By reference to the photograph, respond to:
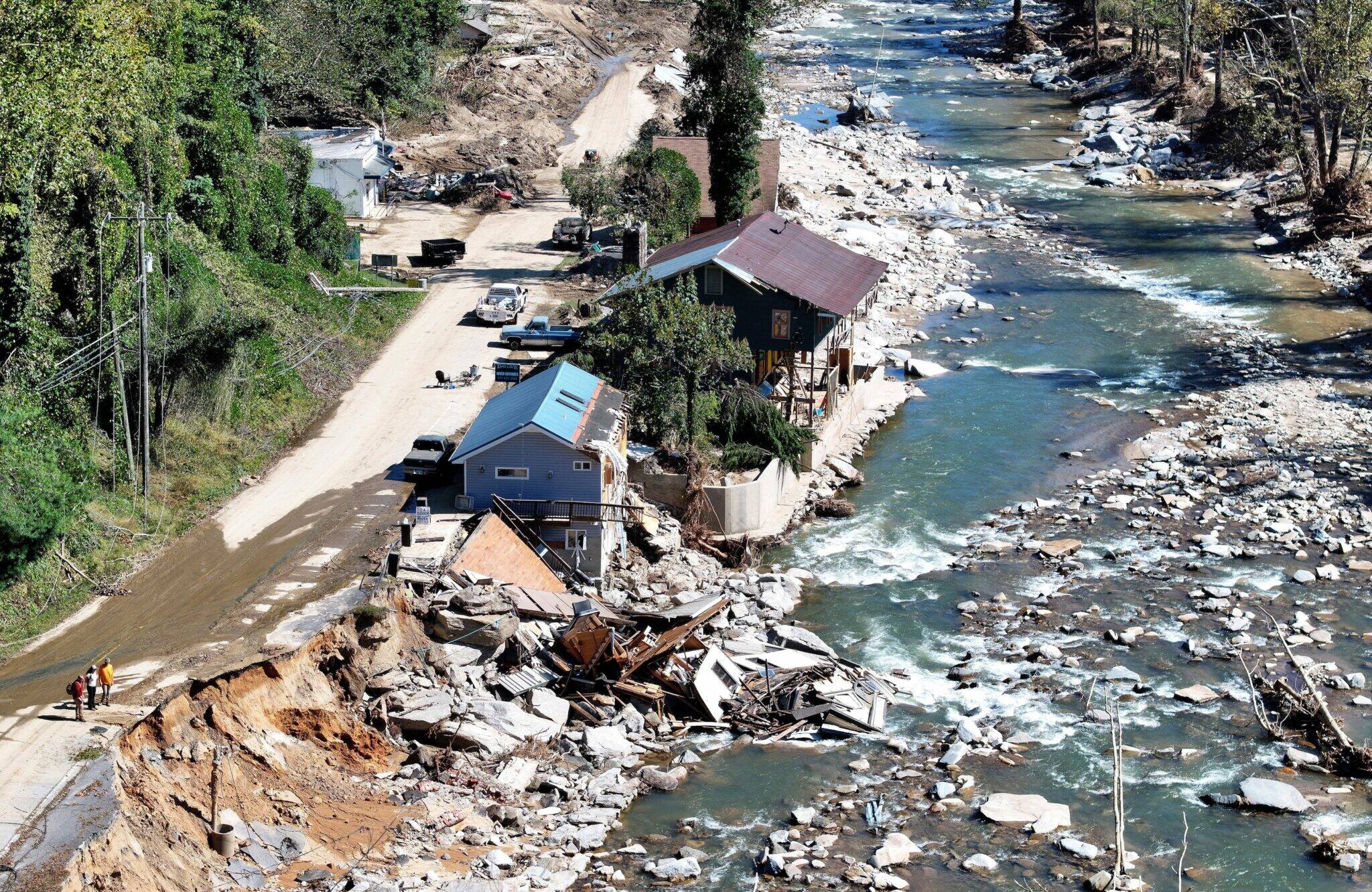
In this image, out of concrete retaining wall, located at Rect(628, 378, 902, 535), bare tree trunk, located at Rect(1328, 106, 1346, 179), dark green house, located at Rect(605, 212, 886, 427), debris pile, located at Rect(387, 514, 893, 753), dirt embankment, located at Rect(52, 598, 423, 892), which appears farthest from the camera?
bare tree trunk, located at Rect(1328, 106, 1346, 179)

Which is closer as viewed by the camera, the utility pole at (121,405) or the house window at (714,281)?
the utility pole at (121,405)

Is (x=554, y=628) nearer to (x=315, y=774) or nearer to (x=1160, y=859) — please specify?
(x=315, y=774)

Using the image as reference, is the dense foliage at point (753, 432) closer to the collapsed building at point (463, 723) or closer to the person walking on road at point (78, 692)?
the collapsed building at point (463, 723)

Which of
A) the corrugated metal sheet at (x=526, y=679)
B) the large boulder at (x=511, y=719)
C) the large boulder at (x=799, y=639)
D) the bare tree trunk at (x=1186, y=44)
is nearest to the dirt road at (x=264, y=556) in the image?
the corrugated metal sheet at (x=526, y=679)

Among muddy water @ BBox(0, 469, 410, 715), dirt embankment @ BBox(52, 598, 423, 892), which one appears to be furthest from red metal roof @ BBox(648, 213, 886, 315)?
dirt embankment @ BBox(52, 598, 423, 892)

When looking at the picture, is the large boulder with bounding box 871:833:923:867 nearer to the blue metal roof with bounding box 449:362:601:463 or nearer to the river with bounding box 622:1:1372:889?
the river with bounding box 622:1:1372:889

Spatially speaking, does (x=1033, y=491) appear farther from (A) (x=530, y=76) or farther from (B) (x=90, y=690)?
(A) (x=530, y=76)

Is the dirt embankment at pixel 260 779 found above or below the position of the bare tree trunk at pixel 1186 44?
below
